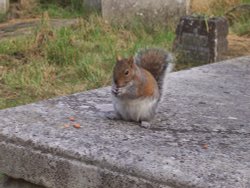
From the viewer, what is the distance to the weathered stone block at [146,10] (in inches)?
281

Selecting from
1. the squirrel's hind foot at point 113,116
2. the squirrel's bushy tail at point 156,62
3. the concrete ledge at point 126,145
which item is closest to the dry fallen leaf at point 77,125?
the concrete ledge at point 126,145

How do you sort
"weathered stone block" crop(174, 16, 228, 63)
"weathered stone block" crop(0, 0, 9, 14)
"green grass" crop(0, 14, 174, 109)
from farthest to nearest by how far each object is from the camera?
"weathered stone block" crop(0, 0, 9, 14) < "weathered stone block" crop(174, 16, 228, 63) < "green grass" crop(0, 14, 174, 109)

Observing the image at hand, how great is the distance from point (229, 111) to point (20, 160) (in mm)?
1014

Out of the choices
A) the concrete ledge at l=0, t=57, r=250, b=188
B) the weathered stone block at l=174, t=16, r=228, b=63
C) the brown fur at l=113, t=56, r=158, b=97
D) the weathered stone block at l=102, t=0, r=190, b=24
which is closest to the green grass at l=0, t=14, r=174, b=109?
the weathered stone block at l=174, t=16, r=228, b=63

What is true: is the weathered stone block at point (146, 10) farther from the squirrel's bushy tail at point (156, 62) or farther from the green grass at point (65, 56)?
the squirrel's bushy tail at point (156, 62)

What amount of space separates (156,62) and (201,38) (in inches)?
111

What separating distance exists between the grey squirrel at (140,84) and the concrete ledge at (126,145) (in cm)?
7

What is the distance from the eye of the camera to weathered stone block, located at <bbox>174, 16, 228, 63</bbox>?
223 inches

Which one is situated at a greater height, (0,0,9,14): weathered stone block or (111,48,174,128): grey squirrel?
(111,48,174,128): grey squirrel

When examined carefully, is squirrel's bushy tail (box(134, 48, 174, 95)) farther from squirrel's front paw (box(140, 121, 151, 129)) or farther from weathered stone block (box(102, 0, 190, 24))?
weathered stone block (box(102, 0, 190, 24))

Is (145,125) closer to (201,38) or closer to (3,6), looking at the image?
(201,38)

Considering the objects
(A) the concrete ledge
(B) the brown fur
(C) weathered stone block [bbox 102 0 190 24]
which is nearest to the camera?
(A) the concrete ledge

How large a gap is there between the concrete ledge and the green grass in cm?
151

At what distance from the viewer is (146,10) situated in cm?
720
